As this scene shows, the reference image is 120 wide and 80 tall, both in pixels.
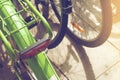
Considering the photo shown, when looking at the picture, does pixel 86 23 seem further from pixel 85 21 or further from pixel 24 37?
pixel 24 37

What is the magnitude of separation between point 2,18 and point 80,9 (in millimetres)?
1083

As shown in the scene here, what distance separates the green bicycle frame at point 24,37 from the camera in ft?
6.79

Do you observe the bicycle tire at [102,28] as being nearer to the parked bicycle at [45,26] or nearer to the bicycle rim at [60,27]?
the parked bicycle at [45,26]

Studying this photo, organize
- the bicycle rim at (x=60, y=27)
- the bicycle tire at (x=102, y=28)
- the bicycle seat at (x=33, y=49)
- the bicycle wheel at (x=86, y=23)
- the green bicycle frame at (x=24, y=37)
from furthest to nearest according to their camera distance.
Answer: the bicycle wheel at (x=86, y=23)
the bicycle rim at (x=60, y=27)
the bicycle tire at (x=102, y=28)
the green bicycle frame at (x=24, y=37)
the bicycle seat at (x=33, y=49)

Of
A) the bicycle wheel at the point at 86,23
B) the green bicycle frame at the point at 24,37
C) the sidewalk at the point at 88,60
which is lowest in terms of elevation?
the sidewalk at the point at 88,60

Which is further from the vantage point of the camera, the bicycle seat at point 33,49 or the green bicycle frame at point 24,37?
the green bicycle frame at point 24,37

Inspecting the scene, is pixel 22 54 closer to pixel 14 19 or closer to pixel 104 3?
pixel 14 19

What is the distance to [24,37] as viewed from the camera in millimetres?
2166

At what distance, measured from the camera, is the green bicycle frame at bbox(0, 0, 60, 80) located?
2070 mm

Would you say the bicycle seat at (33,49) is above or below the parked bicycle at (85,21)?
above

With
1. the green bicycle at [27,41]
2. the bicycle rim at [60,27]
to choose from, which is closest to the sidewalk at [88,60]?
the bicycle rim at [60,27]

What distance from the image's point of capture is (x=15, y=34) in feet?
7.20

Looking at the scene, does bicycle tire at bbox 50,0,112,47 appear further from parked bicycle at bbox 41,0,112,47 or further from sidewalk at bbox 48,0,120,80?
sidewalk at bbox 48,0,120,80

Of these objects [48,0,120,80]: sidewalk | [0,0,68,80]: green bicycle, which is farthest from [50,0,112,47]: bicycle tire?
[0,0,68,80]: green bicycle
